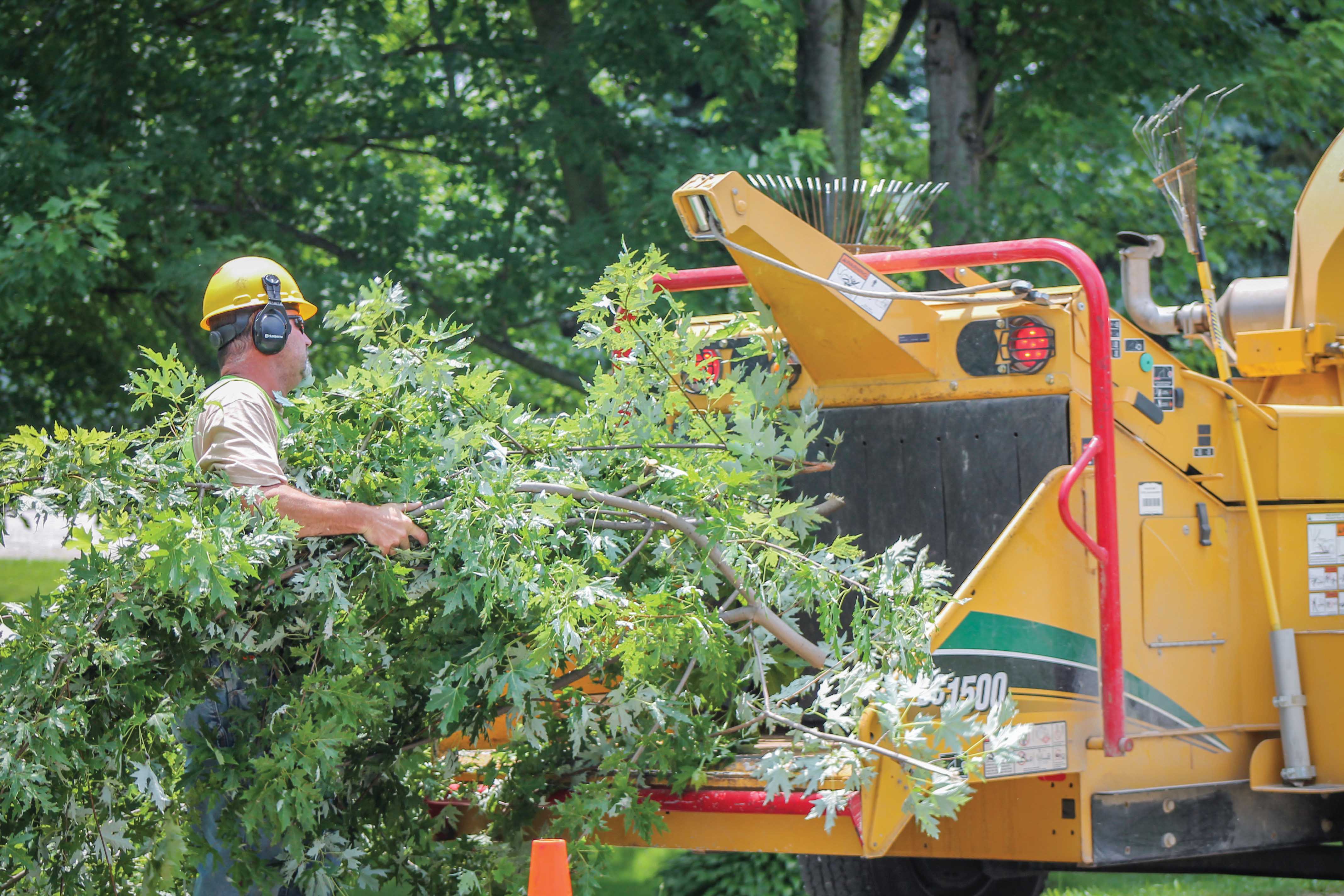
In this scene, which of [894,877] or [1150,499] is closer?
[1150,499]

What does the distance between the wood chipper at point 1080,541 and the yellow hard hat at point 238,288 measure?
4.22ft

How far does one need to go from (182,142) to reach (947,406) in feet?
20.3

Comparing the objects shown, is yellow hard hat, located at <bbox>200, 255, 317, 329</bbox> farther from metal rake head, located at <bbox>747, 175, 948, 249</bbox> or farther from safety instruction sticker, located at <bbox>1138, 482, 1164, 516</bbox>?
safety instruction sticker, located at <bbox>1138, 482, 1164, 516</bbox>

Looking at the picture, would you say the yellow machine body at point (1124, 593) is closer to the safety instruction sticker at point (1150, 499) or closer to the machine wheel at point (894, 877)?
the safety instruction sticker at point (1150, 499)

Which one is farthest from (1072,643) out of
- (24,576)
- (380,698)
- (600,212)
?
(24,576)

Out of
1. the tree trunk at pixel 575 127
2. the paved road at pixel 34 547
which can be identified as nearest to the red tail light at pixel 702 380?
the tree trunk at pixel 575 127

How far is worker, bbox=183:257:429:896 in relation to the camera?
3.59 m

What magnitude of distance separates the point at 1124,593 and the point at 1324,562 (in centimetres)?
93

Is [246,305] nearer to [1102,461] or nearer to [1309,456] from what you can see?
[1102,461]

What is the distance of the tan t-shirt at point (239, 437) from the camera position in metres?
3.69

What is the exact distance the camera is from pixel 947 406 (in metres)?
4.89

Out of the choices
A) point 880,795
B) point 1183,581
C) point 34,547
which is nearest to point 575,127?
point 1183,581

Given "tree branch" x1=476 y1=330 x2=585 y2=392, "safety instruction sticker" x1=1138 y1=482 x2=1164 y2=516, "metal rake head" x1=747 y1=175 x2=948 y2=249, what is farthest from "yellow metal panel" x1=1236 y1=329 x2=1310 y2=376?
"tree branch" x1=476 y1=330 x2=585 y2=392

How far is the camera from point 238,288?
4246mm
